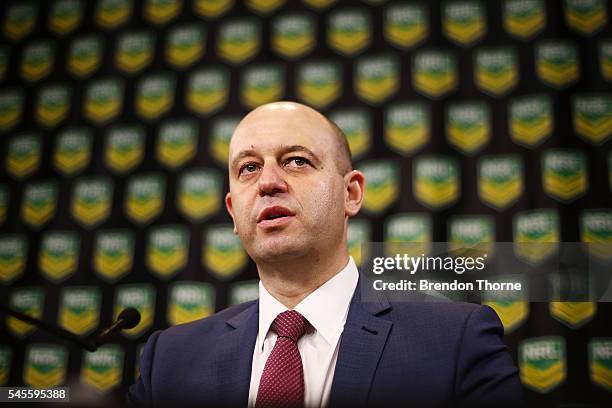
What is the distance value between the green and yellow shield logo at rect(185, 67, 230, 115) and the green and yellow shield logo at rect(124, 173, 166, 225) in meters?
0.25

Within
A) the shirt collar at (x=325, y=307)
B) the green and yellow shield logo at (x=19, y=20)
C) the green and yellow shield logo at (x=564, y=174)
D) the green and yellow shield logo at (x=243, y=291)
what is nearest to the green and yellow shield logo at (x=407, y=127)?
the green and yellow shield logo at (x=564, y=174)

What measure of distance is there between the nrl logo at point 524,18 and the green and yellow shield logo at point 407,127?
343 millimetres

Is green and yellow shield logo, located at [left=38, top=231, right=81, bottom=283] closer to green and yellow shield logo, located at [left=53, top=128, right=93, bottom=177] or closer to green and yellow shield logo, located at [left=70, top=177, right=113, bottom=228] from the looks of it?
green and yellow shield logo, located at [left=70, top=177, right=113, bottom=228]

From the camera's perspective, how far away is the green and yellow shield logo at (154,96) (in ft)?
6.88

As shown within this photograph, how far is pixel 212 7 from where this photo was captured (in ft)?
7.13

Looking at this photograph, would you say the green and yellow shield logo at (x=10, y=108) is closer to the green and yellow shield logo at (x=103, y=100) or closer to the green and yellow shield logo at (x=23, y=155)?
the green and yellow shield logo at (x=23, y=155)

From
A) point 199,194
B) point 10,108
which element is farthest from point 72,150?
point 199,194

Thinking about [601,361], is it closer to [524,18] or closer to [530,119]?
[530,119]

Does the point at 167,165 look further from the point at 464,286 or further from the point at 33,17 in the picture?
Answer: the point at 464,286

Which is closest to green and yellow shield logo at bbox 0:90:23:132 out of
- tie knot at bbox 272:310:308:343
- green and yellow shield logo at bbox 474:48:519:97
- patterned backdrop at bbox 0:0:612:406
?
patterned backdrop at bbox 0:0:612:406

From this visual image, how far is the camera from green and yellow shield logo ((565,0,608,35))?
6.31ft

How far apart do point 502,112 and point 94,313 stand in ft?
4.26

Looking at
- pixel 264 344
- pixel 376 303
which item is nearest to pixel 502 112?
pixel 376 303

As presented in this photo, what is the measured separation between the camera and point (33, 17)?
2.25 m
